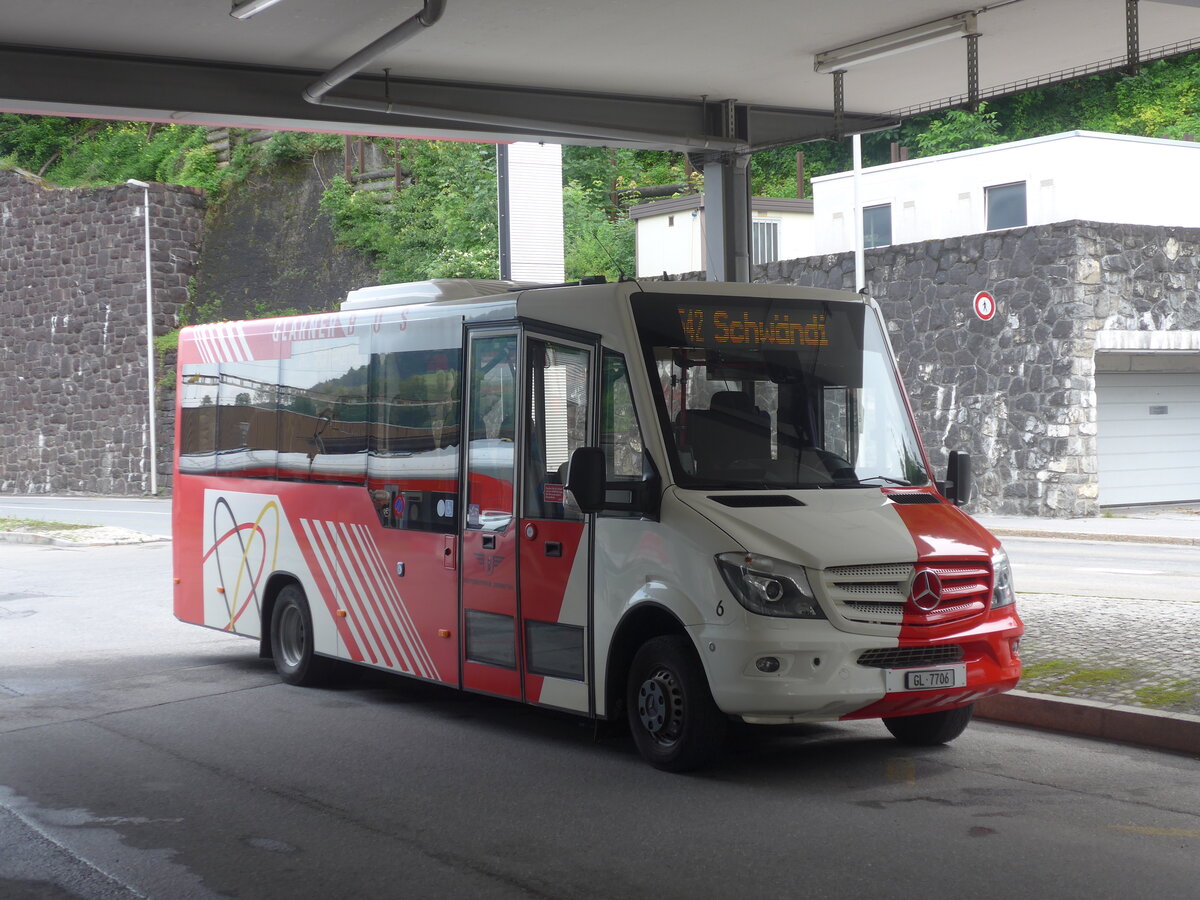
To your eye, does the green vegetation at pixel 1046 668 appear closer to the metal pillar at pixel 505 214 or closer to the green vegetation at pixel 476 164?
the metal pillar at pixel 505 214

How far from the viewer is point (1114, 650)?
1109cm

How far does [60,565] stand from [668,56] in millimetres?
13702

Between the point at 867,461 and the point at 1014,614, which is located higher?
the point at 867,461

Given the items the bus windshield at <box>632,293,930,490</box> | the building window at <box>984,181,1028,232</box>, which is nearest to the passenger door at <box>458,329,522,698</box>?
the bus windshield at <box>632,293,930,490</box>

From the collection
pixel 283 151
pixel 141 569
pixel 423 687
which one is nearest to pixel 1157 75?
pixel 283 151

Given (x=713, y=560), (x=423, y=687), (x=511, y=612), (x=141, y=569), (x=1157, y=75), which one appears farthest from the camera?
(x=1157, y=75)

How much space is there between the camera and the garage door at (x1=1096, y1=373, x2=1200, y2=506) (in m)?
27.8

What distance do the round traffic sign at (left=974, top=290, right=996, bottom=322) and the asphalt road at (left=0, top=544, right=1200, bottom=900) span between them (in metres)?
18.4

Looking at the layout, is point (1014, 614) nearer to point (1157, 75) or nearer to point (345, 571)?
point (345, 571)

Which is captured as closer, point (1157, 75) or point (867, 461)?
point (867, 461)

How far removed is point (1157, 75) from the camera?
165 ft

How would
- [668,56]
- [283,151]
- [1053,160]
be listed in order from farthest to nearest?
[283,151] → [1053,160] → [668,56]

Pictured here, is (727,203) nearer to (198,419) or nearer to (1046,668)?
(198,419)

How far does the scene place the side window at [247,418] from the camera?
1183cm
